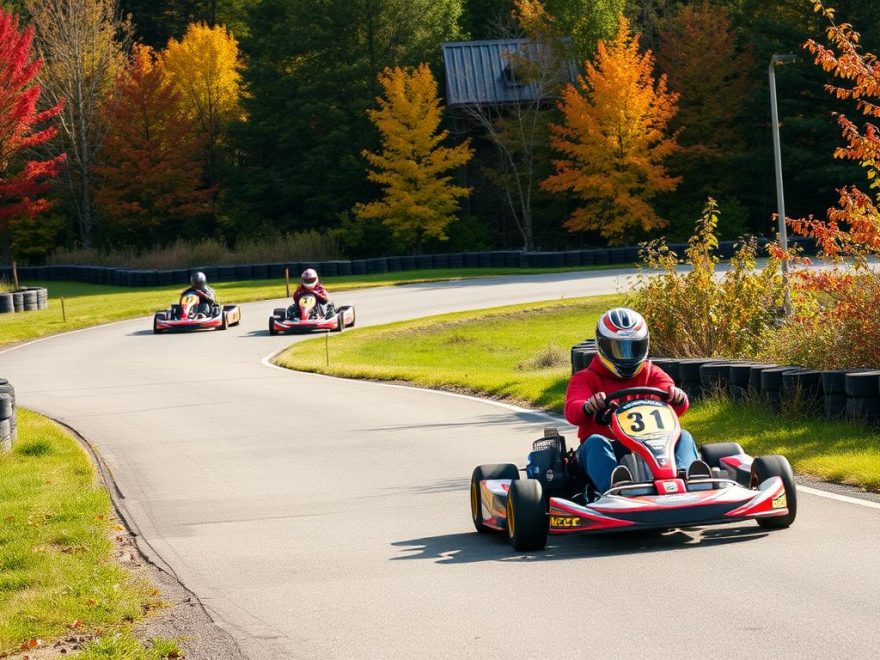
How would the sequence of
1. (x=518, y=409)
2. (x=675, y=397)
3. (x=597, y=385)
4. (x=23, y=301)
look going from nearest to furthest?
(x=675, y=397), (x=597, y=385), (x=518, y=409), (x=23, y=301)

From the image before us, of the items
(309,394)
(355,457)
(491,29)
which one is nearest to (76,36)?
(491,29)

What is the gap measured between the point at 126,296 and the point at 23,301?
4.29 m

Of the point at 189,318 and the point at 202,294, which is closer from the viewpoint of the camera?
the point at 189,318

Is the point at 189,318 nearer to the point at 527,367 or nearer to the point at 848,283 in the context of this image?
the point at 527,367

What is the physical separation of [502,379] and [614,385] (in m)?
10.7

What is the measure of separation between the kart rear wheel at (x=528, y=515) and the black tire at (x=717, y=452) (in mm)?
1562

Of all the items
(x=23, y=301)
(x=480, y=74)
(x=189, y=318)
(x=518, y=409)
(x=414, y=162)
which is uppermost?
(x=480, y=74)

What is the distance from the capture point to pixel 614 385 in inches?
408

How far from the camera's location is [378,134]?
6369 centimetres

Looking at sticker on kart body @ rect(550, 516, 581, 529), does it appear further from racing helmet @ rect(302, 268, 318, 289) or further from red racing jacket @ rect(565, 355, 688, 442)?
racing helmet @ rect(302, 268, 318, 289)

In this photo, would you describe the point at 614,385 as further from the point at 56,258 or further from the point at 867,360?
the point at 56,258

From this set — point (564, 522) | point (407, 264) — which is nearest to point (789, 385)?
point (564, 522)

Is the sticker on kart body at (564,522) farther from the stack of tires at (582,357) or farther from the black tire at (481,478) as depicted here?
the stack of tires at (582,357)

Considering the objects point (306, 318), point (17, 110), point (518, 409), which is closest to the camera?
point (518, 409)
